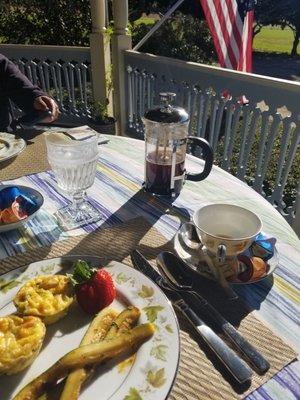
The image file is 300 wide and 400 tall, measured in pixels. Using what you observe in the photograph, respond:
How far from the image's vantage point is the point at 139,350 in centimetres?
67


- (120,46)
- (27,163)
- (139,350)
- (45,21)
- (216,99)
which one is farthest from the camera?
(45,21)

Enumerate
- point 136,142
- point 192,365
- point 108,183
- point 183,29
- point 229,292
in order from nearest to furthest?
point 192,365
point 229,292
point 108,183
point 136,142
point 183,29

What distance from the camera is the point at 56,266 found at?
87 cm

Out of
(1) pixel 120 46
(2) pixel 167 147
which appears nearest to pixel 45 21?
(1) pixel 120 46

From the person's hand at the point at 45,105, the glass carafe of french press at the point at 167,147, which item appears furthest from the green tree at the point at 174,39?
the glass carafe of french press at the point at 167,147

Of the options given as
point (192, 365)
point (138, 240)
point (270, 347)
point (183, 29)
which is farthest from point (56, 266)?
point (183, 29)

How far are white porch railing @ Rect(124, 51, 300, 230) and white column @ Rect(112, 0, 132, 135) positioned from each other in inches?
3.2

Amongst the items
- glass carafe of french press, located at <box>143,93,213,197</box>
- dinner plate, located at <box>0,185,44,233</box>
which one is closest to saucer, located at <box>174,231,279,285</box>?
glass carafe of french press, located at <box>143,93,213,197</box>

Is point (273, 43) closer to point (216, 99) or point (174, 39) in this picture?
point (174, 39)

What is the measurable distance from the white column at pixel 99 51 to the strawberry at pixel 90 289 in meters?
3.83

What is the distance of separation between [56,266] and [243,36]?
9.41 feet

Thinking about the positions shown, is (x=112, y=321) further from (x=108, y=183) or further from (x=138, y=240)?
(x=108, y=183)

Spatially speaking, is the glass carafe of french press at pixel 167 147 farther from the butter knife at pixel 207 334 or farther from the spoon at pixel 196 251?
the butter knife at pixel 207 334

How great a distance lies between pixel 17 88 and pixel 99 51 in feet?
6.64
